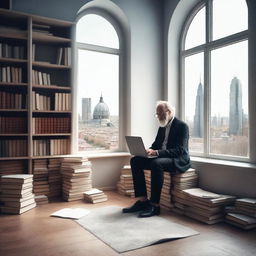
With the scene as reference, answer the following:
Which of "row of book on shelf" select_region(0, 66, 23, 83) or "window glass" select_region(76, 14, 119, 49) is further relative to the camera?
"window glass" select_region(76, 14, 119, 49)

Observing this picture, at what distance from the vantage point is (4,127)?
4.14 m

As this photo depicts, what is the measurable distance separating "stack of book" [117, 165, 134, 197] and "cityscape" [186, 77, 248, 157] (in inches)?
45.5

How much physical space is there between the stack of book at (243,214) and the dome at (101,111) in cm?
259

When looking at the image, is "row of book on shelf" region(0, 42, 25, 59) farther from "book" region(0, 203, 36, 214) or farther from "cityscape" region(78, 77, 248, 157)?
"book" region(0, 203, 36, 214)

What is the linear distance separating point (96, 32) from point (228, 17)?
6.97 feet

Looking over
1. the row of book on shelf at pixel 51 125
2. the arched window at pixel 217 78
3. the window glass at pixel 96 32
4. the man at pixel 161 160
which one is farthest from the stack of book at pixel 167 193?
the window glass at pixel 96 32

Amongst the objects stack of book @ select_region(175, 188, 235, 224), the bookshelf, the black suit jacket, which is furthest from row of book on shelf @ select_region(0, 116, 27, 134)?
stack of book @ select_region(175, 188, 235, 224)

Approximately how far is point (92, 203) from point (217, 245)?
6.36ft

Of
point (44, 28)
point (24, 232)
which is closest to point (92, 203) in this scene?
point (24, 232)

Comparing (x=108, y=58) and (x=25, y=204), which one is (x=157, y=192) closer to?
(x=25, y=204)

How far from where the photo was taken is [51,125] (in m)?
4.42

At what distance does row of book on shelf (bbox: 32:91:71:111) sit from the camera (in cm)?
430

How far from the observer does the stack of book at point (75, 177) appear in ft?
14.0

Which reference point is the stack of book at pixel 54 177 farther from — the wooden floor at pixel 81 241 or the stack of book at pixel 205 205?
the stack of book at pixel 205 205
